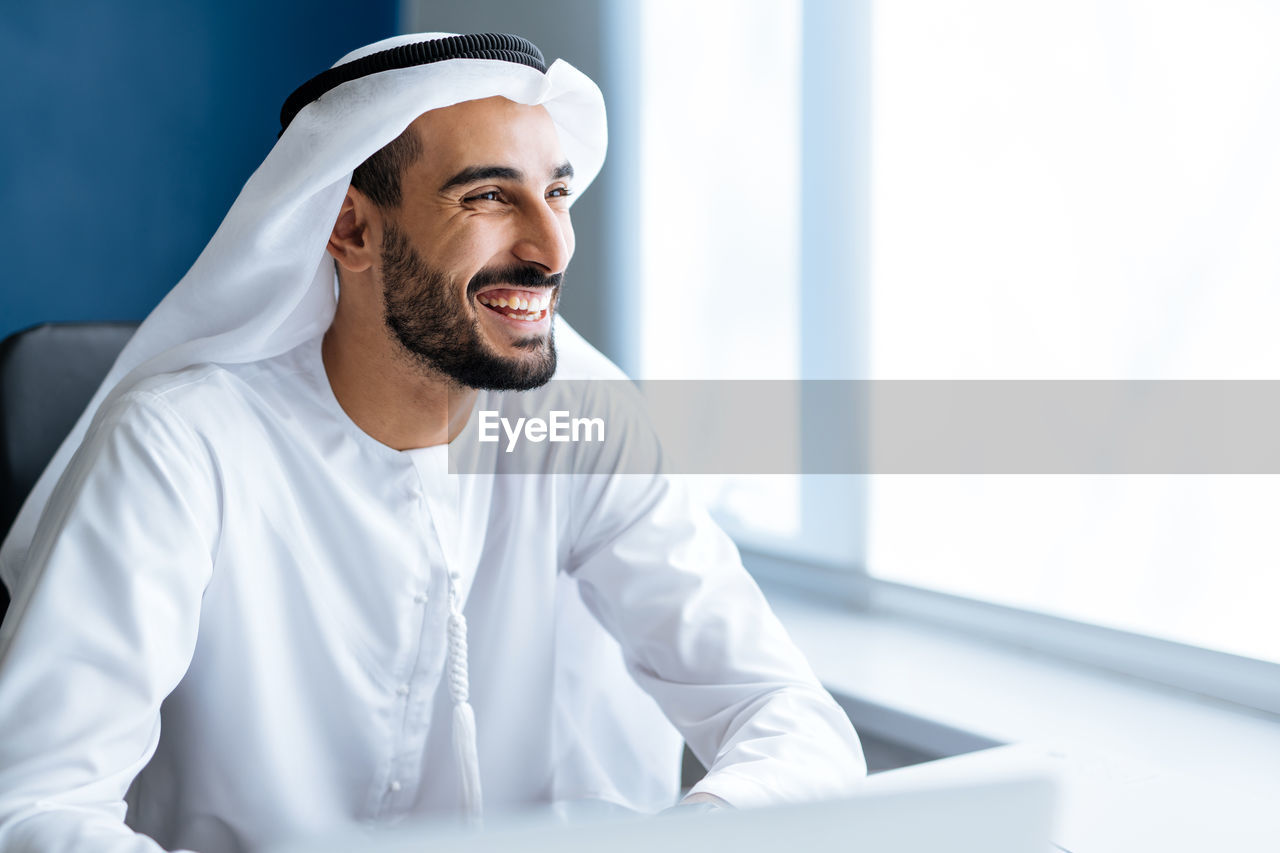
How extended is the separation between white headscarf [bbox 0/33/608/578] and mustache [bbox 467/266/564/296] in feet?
0.60

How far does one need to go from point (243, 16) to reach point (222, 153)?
1.17 feet

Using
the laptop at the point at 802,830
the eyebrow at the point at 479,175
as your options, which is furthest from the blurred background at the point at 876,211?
the laptop at the point at 802,830

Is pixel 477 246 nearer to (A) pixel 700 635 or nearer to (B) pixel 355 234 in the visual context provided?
(B) pixel 355 234

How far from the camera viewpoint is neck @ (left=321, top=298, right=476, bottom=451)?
136cm

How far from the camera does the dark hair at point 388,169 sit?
1.32 meters

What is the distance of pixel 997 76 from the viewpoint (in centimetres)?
170

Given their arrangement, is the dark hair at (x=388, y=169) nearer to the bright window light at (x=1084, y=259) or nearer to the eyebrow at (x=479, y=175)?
the eyebrow at (x=479, y=175)

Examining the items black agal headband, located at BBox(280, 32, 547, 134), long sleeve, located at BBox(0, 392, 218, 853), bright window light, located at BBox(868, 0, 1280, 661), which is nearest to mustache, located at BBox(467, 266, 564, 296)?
black agal headband, located at BBox(280, 32, 547, 134)

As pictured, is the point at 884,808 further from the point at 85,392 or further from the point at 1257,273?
the point at 85,392

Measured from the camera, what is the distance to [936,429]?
72.6 inches

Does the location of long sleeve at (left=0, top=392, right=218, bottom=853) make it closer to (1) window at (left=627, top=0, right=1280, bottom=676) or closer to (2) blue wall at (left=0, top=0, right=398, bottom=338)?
(1) window at (left=627, top=0, right=1280, bottom=676)

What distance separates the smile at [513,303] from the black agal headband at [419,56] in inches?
10.8

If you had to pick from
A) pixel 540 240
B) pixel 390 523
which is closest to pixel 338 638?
pixel 390 523

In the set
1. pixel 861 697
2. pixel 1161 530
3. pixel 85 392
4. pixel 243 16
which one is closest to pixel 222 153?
pixel 243 16
